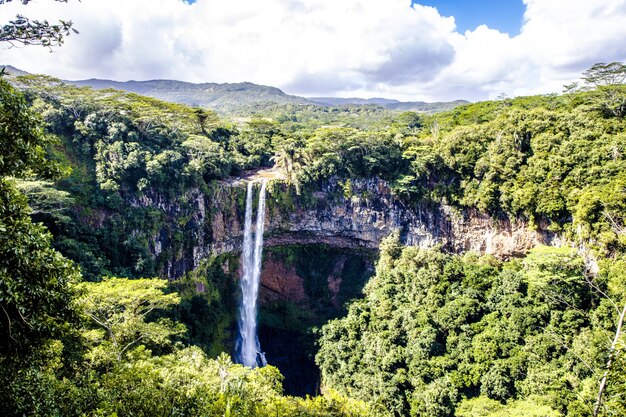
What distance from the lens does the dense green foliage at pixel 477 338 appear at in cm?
1509

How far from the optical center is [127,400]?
277 inches

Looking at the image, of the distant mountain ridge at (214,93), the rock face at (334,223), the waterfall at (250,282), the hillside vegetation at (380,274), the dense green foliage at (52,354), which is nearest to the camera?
the dense green foliage at (52,354)

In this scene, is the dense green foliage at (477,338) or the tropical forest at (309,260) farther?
the dense green foliage at (477,338)

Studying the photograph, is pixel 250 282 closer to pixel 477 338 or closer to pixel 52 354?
pixel 477 338

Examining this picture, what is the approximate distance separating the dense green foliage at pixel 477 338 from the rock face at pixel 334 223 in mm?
Result: 1815

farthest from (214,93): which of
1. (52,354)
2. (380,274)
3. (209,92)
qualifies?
(52,354)

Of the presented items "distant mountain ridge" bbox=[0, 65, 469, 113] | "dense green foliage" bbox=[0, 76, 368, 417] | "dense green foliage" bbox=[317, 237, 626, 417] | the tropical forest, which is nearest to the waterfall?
the tropical forest

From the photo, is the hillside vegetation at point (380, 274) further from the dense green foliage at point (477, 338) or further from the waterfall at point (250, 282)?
the waterfall at point (250, 282)

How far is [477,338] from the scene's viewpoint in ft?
59.1

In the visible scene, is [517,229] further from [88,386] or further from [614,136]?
[88,386]

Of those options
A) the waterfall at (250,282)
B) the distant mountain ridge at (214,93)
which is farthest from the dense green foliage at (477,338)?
the distant mountain ridge at (214,93)

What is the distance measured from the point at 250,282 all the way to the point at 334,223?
7.44 m

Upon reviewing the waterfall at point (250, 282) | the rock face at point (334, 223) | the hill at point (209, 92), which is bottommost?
the waterfall at point (250, 282)

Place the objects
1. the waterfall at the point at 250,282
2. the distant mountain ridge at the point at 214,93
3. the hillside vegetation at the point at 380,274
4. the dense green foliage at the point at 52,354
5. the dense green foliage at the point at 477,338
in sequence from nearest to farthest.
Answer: the dense green foliage at the point at 52,354 → the hillside vegetation at the point at 380,274 → the dense green foliage at the point at 477,338 → the waterfall at the point at 250,282 → the distant mountain ridge at the point at 214,93
